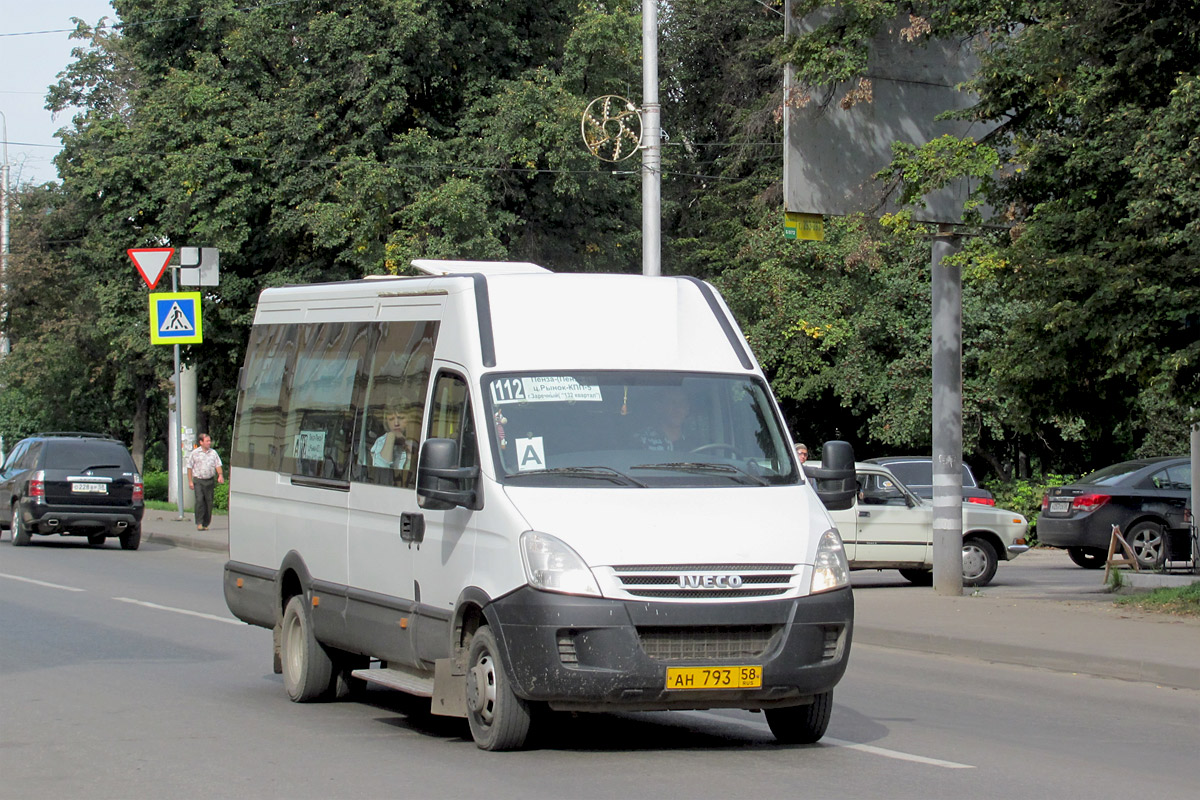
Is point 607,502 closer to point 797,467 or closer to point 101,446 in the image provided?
point 797,467

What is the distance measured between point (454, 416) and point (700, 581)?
1807mm

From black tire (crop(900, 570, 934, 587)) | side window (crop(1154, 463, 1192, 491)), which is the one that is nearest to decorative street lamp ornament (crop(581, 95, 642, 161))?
black tire (crop(900, 570, 934, 587))

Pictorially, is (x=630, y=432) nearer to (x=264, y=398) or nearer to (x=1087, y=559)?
(x=264, y=398)

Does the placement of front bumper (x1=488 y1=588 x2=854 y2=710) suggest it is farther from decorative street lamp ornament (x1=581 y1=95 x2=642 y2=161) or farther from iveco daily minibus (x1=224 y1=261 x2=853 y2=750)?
decorative street lamp ornament (x1=581 y1=95 x2=642 y2=161)

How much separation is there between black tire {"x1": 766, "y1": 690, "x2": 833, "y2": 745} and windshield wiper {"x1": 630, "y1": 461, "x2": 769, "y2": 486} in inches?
47.9

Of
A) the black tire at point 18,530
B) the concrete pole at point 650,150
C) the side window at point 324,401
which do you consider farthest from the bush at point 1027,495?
the side window at point 324,401

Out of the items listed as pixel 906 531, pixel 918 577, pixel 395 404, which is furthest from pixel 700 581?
pixel 918 577

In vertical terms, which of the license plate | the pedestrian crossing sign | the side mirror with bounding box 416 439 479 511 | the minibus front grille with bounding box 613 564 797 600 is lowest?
the license plate

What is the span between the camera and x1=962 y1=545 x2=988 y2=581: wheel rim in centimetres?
2083

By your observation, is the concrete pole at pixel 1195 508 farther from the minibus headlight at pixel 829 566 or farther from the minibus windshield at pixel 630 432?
the minibus headlight at pixel 829 566

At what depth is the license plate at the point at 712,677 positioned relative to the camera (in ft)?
25.5

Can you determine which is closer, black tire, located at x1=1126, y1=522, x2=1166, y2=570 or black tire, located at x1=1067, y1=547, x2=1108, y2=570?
black tire, located at x1=1126, y1=522, x2=1166, y2=570

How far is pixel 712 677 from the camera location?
7.82m

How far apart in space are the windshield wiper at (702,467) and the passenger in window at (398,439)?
57.8 inches
